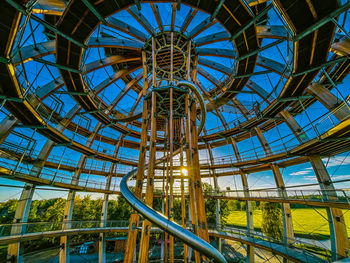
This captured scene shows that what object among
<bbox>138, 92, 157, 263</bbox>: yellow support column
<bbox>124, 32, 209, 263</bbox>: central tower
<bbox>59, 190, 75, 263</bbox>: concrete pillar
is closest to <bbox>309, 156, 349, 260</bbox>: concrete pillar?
<bbox>124, 32, 209, 263</bbox>: central tower

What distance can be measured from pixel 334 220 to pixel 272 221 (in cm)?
997

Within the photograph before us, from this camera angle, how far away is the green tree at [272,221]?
19016 millimetres

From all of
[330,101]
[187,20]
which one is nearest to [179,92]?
[187,20]

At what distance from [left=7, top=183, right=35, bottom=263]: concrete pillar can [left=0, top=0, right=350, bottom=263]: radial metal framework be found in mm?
89

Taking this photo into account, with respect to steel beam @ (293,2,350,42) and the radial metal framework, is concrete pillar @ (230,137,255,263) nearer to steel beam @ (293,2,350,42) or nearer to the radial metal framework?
the radial metal framework

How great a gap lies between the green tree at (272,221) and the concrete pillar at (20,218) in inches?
1037

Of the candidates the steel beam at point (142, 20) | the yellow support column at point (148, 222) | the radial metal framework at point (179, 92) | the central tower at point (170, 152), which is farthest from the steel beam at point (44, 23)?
the steel beam at point (142, 20)

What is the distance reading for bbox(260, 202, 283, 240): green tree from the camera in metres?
19.0

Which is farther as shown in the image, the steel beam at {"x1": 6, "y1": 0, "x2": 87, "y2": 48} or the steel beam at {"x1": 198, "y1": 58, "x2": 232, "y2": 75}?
the steel beam at {"x1": 198, "y1": 58, "x2": 232, "y2": 75}

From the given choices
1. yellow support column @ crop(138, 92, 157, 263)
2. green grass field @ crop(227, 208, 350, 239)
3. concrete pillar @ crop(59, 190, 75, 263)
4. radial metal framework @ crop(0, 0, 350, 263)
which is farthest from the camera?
green grass field @ crop(227, 208, 350, 239)

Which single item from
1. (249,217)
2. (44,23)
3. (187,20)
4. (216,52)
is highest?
(187,20)

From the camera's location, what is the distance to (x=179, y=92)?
10055mm

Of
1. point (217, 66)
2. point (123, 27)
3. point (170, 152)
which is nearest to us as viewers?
point (170, 152)

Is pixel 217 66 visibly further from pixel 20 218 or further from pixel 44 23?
pixel 20 218
